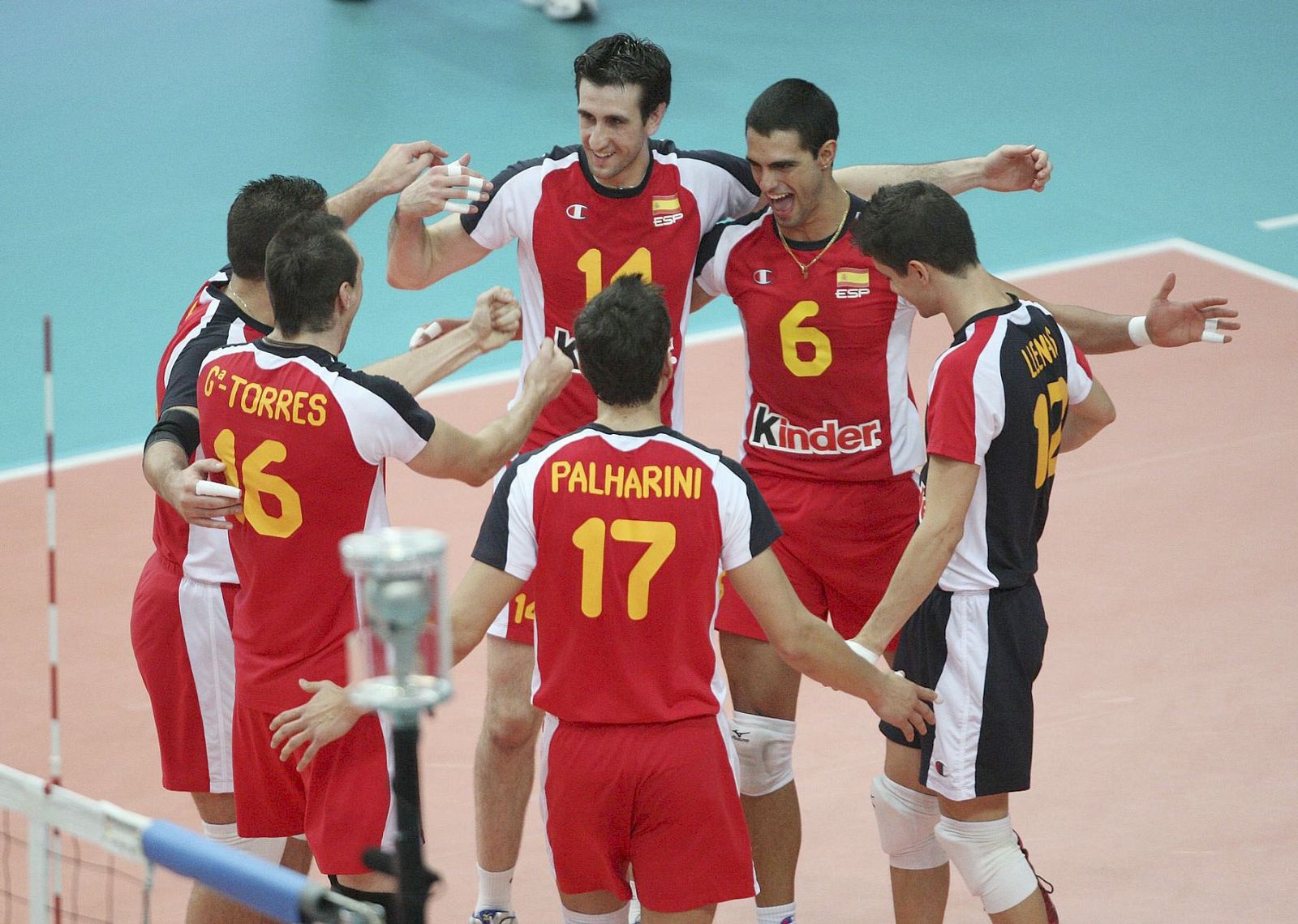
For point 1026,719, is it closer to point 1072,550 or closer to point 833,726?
point 833,726

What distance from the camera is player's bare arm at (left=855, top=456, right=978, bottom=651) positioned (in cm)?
500

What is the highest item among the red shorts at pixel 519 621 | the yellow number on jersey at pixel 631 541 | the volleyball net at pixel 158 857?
the yellow number on jersey at pixel 631 541

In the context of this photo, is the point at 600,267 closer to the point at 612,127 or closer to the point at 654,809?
the point at 612,127

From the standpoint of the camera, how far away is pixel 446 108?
1552cm

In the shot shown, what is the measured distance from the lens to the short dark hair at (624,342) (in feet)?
14.7

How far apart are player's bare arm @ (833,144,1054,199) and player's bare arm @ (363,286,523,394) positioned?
1682 millimetres

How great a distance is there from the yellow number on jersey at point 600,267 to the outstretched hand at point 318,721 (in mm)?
2055

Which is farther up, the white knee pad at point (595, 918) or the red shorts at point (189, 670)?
the red shorts at point (189, 670)

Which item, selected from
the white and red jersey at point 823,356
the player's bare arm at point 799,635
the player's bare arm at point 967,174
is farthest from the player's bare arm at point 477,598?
the player's bare arm at point 967,174

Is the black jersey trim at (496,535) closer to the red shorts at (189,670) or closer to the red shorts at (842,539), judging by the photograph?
the red shorts at (189,670)

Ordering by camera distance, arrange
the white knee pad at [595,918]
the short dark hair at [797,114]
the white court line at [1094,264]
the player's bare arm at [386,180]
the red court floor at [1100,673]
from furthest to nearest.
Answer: the white court line at [1094,264]
the red court floor at [1100,673]
the player's bare arm at [386,180]
the short dark hair at [797,114]
the white knee pad at [595,918]

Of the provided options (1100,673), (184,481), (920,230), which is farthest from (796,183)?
(1100,673)

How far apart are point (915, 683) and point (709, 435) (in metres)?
5.00

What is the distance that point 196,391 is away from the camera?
5.41 metres
